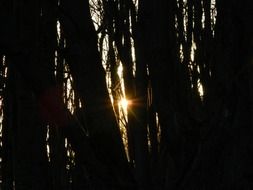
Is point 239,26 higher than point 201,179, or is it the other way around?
point 239,26

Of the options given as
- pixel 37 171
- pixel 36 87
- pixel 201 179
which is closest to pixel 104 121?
pixel 36 87

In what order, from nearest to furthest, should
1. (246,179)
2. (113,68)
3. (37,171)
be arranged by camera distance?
(246,179) < (37,171) < (113,68)

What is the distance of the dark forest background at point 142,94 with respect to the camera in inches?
86.3

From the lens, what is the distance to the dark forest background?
2.19 m

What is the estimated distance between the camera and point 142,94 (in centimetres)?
411

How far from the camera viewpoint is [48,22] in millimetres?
4297

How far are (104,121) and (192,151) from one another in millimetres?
461

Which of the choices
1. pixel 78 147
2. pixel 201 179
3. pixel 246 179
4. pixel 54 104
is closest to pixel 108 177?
pixel 78 147

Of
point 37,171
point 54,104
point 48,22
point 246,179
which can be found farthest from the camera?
point 37,171

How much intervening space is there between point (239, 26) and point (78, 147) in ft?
3.95

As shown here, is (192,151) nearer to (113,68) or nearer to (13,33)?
(13,33)

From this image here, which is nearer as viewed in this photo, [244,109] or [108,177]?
[108,177]

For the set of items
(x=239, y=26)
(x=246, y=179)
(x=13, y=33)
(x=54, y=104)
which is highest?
(x=239, y=26)

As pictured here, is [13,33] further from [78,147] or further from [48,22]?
[48,22]
